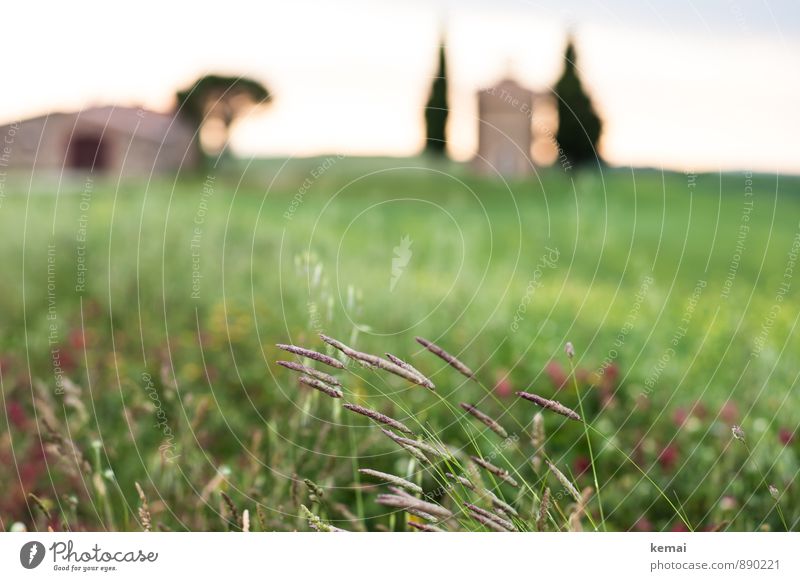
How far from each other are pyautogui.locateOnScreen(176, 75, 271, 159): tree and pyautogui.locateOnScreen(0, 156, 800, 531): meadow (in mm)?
265

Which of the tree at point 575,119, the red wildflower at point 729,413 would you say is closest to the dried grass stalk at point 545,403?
the red wildflower at point 729,413

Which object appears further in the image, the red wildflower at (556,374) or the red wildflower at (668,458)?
the red wildflower at (556,374)

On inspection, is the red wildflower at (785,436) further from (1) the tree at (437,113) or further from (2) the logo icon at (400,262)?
(2) the logo icon at (400,262)

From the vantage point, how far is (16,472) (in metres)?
2.62

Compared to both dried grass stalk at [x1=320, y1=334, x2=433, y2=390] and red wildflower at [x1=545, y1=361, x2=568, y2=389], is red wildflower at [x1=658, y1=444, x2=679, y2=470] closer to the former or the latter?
red wildflower at [x1=545, y1=361, x2=568, y2=389]

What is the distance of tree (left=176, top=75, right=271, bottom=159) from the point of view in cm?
354

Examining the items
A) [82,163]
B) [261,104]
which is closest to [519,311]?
[261,104]

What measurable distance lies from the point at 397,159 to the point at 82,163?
4.22m

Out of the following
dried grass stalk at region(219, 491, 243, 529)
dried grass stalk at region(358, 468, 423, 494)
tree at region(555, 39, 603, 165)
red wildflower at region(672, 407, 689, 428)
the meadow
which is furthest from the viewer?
tree at region(555, 39, 603, 165)

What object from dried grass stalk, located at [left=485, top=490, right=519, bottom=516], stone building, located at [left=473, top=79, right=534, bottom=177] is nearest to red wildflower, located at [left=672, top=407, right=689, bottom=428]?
stone building, located at [left=473, top=79, right=534, bottom=177]
